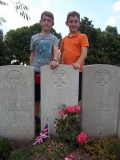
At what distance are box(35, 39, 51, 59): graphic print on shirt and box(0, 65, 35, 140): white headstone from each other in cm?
36

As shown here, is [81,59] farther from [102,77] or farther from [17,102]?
[17,102]

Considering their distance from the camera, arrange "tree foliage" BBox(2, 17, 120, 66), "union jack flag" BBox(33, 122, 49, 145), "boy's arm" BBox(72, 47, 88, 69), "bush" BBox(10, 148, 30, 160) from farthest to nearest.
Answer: "tree foliage" BBox(2, 17, 120, 66) < "boy's arm" BBox(72, 47, 88, 69) < "union jack flag" BBox(33, 122, 49, 145) < "bush" BBox(10, 148, 30, 160)

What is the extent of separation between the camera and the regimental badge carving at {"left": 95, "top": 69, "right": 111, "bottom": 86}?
3652 millimetres

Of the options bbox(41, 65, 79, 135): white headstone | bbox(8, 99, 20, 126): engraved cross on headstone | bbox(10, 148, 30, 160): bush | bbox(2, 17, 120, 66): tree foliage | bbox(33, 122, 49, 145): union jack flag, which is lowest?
bbox(10, 148, 30, 160): bush

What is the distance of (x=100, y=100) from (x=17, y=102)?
1.66 metres

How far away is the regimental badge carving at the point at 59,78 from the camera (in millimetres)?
3500

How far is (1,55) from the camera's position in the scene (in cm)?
2022

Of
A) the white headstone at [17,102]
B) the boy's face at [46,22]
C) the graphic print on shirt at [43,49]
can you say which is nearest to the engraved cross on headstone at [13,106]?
the white headstone at [17,102]

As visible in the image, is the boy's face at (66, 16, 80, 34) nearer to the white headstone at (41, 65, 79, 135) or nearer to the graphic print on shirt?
the graphic print on shirt

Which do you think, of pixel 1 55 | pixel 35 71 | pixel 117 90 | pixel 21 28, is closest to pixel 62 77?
pixel 35 71

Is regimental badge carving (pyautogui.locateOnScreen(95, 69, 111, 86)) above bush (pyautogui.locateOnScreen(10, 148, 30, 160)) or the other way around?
above

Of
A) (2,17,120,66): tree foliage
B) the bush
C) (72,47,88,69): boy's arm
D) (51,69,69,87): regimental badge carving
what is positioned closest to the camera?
the bush

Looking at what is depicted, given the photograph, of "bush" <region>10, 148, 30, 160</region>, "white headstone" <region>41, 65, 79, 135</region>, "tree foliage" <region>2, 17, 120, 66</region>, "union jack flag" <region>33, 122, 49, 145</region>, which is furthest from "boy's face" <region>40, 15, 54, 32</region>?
"tree foliage" <region>2, 17, 120, 66</region>

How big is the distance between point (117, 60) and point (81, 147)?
77.0 ft
